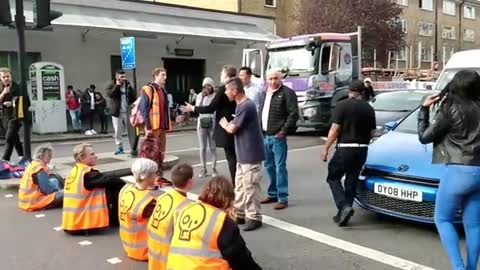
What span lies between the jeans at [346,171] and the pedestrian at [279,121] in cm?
88

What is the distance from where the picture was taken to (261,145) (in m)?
6.12

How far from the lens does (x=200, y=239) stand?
351 centimetres

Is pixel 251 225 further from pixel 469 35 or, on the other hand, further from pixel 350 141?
pixel 469 35

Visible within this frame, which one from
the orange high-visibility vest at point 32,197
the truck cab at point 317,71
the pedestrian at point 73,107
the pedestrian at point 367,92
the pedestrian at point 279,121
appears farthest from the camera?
the pedestrian at point 73,107

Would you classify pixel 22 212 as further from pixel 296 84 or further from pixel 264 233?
pixel 296 84

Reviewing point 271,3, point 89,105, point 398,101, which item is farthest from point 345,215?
point 271,3

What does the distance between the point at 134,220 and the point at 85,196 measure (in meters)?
1.15

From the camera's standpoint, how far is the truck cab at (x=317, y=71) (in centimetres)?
1612

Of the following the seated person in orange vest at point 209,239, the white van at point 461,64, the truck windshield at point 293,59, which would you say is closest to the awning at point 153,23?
the truck windshield at point 293,59

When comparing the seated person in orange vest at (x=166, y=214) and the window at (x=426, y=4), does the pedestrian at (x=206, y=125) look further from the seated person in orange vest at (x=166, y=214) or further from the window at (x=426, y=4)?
the window at (x=426, y=4)

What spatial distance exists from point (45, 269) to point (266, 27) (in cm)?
2657

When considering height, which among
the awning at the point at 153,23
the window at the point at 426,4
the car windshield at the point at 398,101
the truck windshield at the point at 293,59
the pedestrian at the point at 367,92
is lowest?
the car windshield at the point at 398,101

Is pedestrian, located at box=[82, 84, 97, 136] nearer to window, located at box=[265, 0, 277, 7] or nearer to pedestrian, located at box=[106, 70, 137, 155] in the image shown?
pedestrian, located at box=[106, 70, 137, 155]

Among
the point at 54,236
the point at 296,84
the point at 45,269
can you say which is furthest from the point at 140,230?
the point at 296,84
